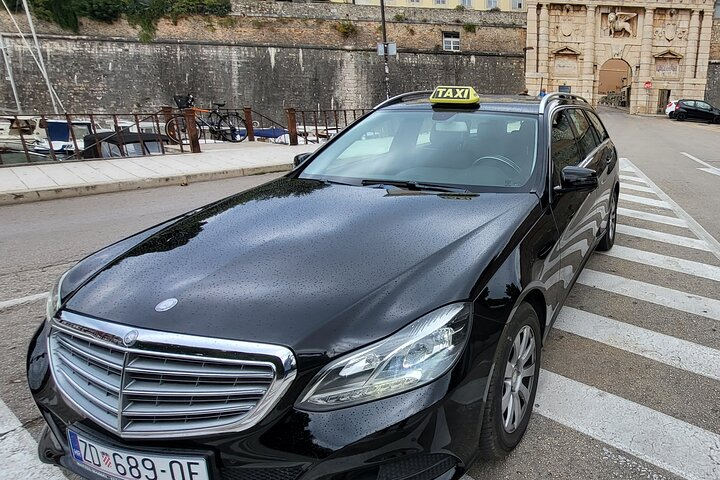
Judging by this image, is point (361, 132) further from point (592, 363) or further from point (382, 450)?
point (382, 450)

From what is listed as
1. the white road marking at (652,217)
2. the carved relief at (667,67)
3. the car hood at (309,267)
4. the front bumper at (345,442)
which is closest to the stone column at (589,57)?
the carved relief at (667,67)

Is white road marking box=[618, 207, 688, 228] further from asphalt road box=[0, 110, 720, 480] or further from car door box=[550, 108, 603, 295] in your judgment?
car door box=[550, 108, 603, 295]

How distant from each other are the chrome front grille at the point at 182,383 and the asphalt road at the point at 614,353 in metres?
0.90

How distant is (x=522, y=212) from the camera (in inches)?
101

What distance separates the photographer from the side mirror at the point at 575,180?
2.99m

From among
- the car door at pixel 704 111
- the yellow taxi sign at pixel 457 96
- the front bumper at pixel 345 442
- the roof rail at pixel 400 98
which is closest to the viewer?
the front bumper at pixel 345 442

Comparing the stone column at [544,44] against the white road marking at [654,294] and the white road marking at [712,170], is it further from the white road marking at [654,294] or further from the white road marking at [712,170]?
the white road marking at [654,294]

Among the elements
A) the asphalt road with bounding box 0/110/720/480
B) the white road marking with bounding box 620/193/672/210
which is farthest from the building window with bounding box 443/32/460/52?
the asphalt road with bounding box 0/110/720/480

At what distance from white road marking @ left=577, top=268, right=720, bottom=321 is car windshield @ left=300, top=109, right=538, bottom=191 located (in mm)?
1987

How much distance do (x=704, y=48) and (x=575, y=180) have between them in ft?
168

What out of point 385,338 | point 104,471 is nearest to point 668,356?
point 385,338

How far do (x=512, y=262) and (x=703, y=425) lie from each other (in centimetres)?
141

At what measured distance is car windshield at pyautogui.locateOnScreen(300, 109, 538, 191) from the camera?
3.06 metres

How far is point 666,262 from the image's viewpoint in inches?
205
